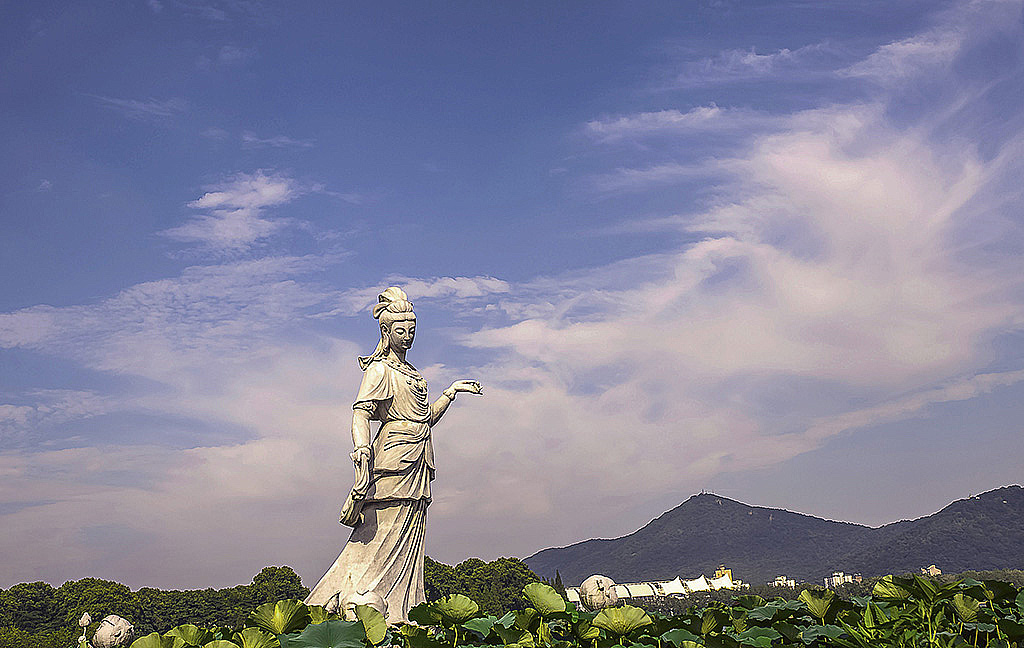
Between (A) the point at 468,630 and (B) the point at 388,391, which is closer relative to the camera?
(A) the point at 468,630

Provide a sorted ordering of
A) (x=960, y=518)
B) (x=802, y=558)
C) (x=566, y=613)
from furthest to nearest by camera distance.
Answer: (x=802, y=558) < (x=960, y=518) < (x=566, y=613)

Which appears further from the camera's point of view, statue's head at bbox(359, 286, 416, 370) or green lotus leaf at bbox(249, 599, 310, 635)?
statue's head at bbox(359, 286, 416, 370)

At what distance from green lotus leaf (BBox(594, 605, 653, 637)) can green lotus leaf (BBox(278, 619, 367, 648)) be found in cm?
73

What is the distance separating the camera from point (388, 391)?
908 centimetres

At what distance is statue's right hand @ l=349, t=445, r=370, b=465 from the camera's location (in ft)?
28.4

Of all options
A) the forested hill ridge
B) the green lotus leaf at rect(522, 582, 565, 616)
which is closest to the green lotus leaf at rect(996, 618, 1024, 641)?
the green lotus leaf at rect(522, 582, 565, 616)

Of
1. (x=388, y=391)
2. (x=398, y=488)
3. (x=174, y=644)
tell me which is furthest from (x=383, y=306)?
(x=174, y=644)

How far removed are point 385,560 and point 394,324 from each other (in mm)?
2657

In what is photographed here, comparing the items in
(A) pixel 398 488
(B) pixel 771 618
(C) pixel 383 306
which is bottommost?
(B) pixel 771 618

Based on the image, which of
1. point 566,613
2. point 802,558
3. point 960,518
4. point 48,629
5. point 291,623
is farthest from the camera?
point 802,558

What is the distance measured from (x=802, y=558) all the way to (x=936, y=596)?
184 feet

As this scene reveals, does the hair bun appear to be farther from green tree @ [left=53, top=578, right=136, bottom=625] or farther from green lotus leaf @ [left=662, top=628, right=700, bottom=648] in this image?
green tree @ [left=53, top=578, right=136, bottom=625]

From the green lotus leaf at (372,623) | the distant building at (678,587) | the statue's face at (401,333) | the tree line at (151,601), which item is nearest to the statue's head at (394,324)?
the statue's face at (401,333)

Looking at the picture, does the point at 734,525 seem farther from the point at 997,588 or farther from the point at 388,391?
the point at 997,588
